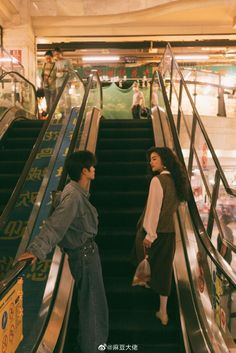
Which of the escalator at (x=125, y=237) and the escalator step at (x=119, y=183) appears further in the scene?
the escalator step at (x=119, y=183)

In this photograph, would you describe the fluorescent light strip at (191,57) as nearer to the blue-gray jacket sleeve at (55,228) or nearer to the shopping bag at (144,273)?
the shopping bag at (144,273)

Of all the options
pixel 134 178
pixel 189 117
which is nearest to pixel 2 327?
pixel 134 178

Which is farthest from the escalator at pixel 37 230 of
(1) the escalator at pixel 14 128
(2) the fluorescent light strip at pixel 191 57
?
(2) the fluorescent light strip at pixel 191 57

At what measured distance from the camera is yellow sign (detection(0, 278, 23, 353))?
211cm

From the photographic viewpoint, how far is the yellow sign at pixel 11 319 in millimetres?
2106

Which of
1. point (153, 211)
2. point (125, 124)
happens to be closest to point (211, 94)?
point (125, 124)

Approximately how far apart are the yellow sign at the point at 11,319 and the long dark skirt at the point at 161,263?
1284mm

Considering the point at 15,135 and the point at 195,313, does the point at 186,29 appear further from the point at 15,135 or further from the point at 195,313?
the point at 195,313

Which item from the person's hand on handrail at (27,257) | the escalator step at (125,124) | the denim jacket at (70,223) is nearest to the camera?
the person's hand on handrail at (27,257)

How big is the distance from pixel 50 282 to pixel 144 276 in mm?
783

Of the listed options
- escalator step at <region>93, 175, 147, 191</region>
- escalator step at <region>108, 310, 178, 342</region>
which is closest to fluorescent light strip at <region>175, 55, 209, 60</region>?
escalator step at <region>93, 175, 147, 191</region>

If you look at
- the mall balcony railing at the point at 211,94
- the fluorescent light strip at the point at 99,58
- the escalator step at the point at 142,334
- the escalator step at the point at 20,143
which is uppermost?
the fluorescent light strip at the point at 99,58

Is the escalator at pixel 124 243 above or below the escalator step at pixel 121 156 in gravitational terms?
below

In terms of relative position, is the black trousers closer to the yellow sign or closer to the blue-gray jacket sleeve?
the blue-gray jacket sleeve
